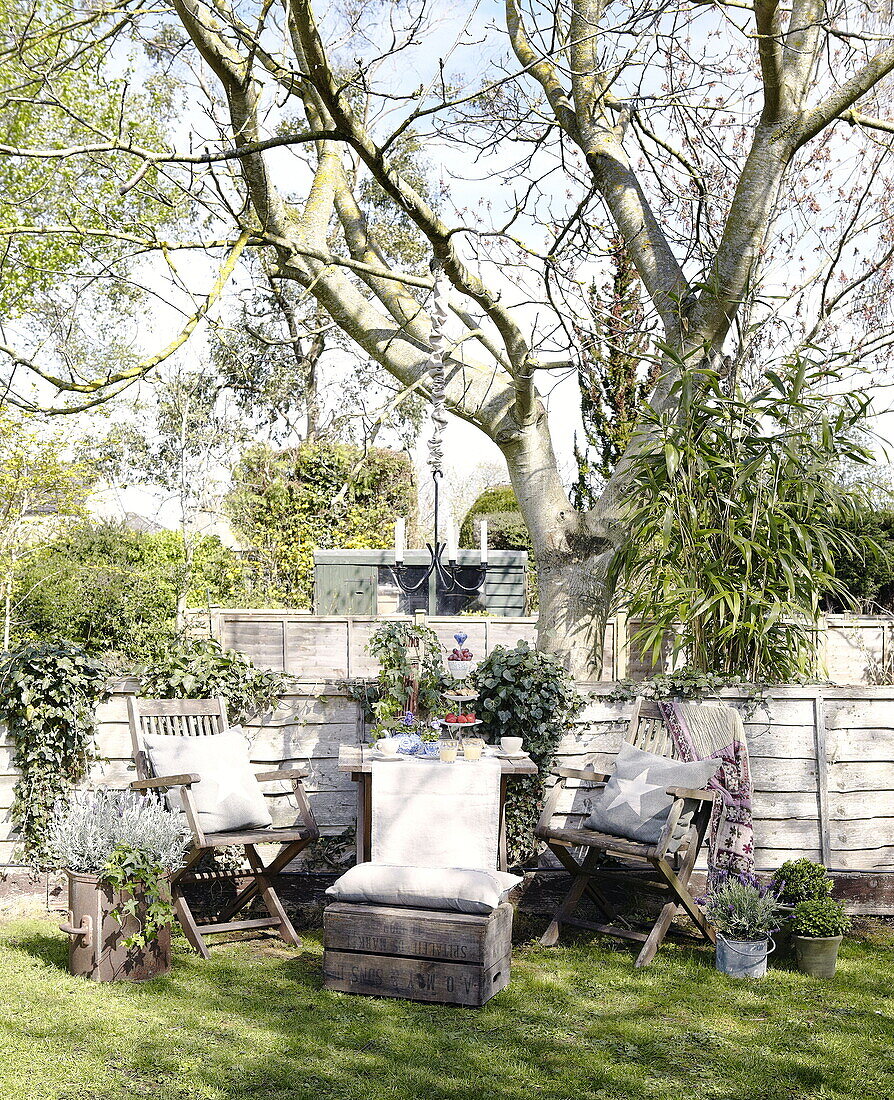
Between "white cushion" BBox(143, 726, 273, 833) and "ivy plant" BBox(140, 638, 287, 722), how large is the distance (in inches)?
13.5

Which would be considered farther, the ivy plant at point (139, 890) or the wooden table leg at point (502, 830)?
the wooden table leg at point (502, 830)

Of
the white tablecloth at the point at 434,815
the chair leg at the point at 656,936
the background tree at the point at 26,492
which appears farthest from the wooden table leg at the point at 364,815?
the background tree at the point at 26,492

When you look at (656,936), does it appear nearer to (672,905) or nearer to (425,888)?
(672,905)

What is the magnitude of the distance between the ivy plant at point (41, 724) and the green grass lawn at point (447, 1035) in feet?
2.06

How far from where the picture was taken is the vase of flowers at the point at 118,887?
338cm

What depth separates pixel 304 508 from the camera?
12.1 meters

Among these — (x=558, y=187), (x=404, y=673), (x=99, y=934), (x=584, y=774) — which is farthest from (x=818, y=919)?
(x=558, y=187)

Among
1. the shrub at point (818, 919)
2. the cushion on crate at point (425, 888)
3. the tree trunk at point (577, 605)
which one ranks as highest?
the tree trunk at point (577, 605)

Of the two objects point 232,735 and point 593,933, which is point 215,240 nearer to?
point 232,735

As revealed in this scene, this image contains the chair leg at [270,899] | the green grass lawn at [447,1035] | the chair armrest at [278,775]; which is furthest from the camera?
the chair armrest at [278,775]

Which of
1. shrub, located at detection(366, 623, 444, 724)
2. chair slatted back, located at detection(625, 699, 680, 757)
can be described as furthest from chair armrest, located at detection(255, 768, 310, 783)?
chair slatted back, located at detection(625, 699, 680, 757)

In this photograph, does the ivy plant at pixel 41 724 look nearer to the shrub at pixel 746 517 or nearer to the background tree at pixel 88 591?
the shrub at pixel 746 517

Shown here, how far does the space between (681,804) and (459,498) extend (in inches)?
759

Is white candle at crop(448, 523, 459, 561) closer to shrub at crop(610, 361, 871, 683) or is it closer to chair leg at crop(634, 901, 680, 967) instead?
shrub at crop(610, 361, 871, 683)
